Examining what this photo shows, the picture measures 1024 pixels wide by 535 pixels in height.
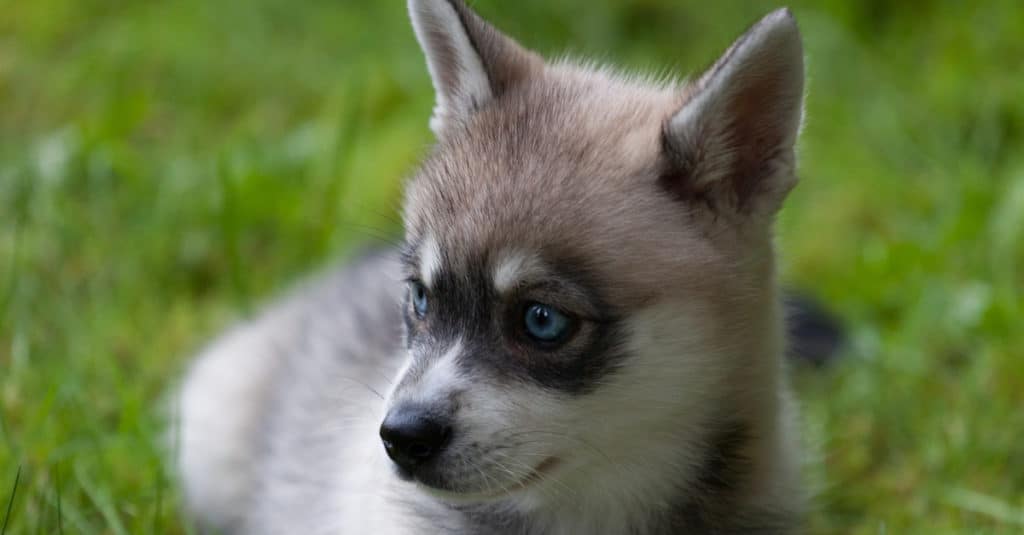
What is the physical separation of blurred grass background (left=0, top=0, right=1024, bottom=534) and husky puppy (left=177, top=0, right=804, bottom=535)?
0.57 meters

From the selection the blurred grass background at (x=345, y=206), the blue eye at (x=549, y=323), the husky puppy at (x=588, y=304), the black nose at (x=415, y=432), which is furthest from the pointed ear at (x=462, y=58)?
the black nose at (x=415, y=432)

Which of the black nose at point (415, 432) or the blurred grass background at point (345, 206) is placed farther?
the blurred grass background at point (345, 206)

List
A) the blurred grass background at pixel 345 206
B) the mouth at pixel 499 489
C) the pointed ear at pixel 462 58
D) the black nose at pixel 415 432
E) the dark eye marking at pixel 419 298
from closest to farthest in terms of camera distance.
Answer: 1. the black nose at pixel 415 432
2. the mouth at pixel 499 489
3. the dark eye marking at pixel 419 298
4. the pointed ear at pixel 462 58
5. the blurred grass background at pixel 345 206

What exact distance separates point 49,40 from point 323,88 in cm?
179

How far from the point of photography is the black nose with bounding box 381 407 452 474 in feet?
9.29

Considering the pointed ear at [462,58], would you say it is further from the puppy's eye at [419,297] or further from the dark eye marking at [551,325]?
the dark eye marking at [551,325]

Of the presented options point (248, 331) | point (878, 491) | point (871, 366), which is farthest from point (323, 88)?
point (878, 491)

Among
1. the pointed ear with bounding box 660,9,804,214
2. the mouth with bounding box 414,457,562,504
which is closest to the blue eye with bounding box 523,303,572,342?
the mouth with bounding box 414,457,562,504

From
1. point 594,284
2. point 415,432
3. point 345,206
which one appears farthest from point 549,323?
point 345,206

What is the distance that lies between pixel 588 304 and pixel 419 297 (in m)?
0.55

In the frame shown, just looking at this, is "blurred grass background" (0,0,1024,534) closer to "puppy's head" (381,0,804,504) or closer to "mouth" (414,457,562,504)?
"puppy's head" (381,0,804,504)

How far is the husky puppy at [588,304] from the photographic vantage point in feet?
9.54

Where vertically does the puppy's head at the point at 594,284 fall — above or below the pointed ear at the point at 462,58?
→ below

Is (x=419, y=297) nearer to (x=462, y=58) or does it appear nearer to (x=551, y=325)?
(x=551, y=325)
